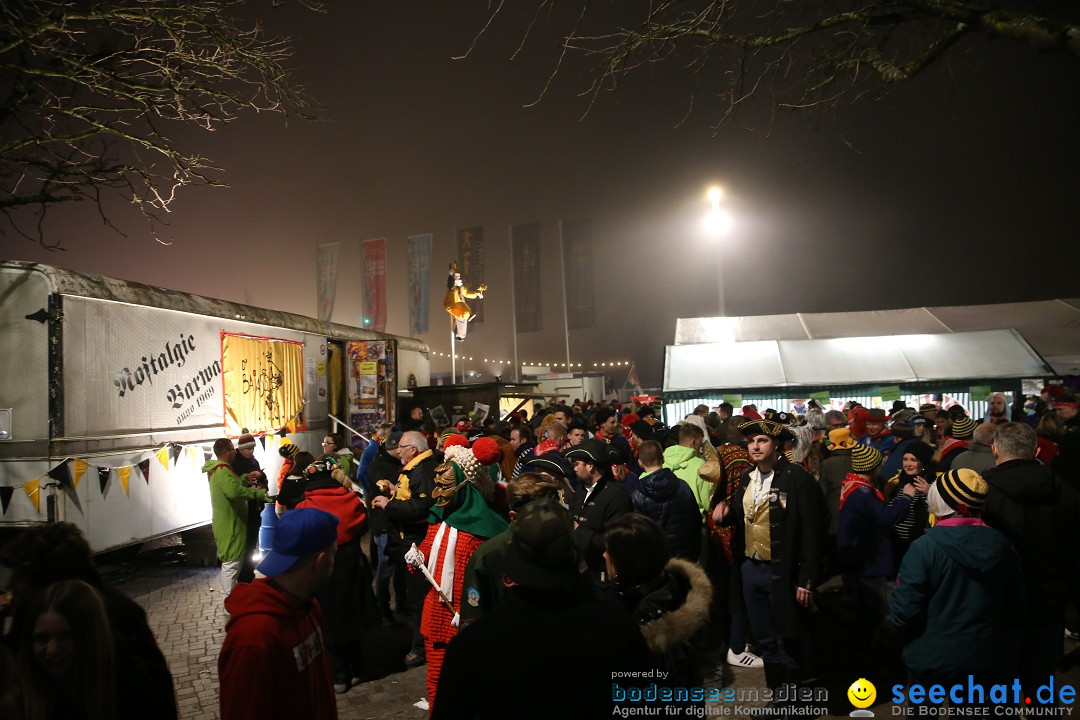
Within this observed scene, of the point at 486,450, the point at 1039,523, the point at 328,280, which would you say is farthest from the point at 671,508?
the point at 328,280

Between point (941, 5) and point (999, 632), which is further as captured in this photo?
point (941, 5)

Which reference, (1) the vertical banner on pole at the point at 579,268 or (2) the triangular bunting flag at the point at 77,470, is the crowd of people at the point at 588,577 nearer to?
(2) the triangular bunting flag at the point at 77,470

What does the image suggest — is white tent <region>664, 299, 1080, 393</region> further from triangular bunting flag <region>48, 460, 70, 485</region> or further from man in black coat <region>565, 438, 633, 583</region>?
triangular bunting flag <region>48, 460, 70, 485</region>

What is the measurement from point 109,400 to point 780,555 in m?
8.05

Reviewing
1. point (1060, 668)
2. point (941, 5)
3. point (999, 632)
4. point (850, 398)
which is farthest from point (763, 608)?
point (850, 398)

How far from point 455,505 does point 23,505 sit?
5992mm

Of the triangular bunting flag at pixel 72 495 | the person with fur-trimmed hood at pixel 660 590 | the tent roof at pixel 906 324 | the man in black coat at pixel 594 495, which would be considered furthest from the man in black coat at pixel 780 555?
the tent roof at pixel 906 324

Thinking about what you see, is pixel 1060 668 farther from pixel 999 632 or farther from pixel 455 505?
pixel 455 505

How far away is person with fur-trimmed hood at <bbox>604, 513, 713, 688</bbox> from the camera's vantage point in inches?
99.0

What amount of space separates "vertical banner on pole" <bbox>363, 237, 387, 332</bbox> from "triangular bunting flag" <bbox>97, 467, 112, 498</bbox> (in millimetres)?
25172

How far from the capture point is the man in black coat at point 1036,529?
379 centimetres

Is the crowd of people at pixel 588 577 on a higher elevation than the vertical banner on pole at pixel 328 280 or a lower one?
lower

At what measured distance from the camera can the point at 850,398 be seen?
1673cm

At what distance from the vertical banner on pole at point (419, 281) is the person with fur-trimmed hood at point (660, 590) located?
29050mm
